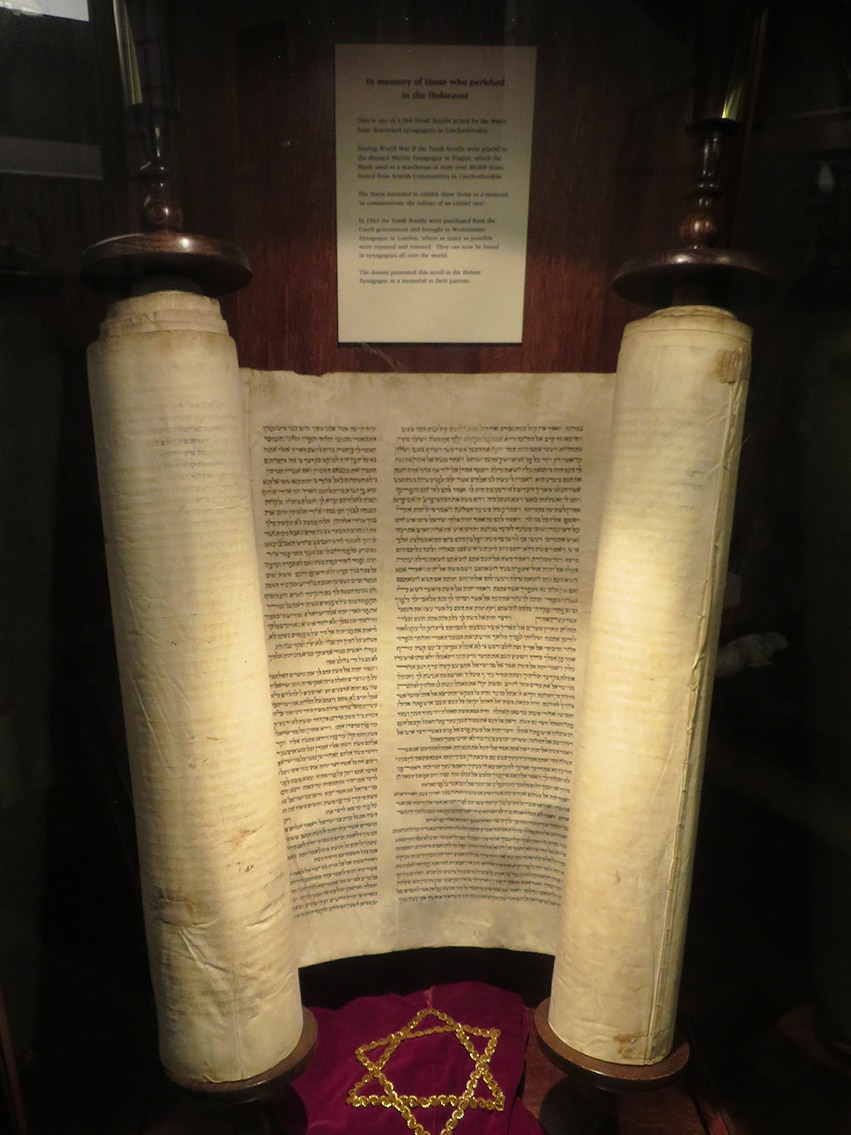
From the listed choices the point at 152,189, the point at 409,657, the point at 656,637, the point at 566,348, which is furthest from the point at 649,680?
the point at 152,189

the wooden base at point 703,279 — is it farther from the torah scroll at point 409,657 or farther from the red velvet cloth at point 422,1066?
the red velvet cloth at point 422,1066

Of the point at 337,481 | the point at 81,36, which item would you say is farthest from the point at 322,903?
the point at 81,36

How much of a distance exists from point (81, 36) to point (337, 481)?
A: 1.97 feet

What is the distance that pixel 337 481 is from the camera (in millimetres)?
1046

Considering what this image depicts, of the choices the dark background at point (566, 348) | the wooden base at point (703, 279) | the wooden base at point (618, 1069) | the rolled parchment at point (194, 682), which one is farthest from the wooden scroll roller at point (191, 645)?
the wooden base at point (703, 279)

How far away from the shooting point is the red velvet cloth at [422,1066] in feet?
3.40

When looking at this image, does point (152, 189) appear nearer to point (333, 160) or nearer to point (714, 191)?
point (333, 160)

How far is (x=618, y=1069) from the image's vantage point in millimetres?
922

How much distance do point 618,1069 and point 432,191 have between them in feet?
3.89

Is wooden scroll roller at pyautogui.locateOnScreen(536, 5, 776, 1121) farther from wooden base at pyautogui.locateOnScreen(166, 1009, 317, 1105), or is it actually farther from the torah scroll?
wooden base at pyautogui.locateOnScreen(166, 1009, 317, 1105)

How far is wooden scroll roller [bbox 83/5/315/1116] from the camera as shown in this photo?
797 millimetres

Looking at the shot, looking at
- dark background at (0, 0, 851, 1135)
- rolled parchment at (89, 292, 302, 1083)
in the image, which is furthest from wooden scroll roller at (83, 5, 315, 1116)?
dark background at (0, 0, 851, 1135)

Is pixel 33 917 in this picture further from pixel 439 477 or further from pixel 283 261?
pixel 283 261

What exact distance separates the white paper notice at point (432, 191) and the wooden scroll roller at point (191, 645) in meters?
0.22
